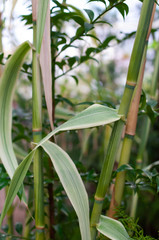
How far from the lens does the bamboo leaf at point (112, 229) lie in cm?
31

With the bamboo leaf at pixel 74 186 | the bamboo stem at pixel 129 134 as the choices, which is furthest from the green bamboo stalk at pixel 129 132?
the bamboo leaf at pixel 74 186

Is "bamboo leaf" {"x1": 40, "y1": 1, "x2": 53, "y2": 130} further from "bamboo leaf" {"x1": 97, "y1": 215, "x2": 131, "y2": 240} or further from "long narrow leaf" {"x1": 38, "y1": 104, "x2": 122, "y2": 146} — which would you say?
"bamboo leaf" {"x1": 97, "y1": 215, "x2": 131, "y2": 240}

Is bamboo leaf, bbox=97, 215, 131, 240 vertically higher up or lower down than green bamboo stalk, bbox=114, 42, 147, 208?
lower down

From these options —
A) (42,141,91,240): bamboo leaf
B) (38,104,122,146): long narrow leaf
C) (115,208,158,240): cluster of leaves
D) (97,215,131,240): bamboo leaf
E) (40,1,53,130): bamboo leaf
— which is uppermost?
(40,1,53,130): bamboo leaf

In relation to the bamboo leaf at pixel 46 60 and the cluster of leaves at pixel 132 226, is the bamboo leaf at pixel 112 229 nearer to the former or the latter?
the cluster of leaves at pixel 132 226

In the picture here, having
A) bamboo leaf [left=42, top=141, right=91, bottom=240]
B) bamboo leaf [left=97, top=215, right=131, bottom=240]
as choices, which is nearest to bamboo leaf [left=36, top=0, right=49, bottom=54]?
bamboo leaf [left=42, top=141, right=91, bottom=240]

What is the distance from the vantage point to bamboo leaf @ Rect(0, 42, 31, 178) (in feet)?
1.07

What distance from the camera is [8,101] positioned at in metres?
0.35

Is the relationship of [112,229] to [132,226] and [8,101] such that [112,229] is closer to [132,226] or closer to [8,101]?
[132,226]

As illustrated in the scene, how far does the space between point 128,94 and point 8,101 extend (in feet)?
0.53

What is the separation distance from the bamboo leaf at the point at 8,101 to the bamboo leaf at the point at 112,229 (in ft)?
0.43

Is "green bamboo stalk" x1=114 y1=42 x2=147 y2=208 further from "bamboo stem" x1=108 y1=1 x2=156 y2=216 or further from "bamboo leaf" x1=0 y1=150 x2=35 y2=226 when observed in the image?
"bamboo leaf" x1=0 y1=150 x2=35 y2=226

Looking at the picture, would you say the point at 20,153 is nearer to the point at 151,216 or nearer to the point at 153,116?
the point at 153,116

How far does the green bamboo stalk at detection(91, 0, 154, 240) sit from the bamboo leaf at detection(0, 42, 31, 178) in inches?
4.6
